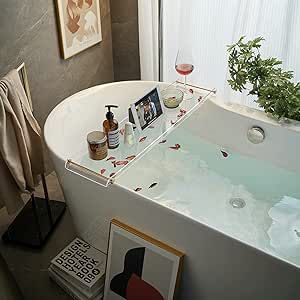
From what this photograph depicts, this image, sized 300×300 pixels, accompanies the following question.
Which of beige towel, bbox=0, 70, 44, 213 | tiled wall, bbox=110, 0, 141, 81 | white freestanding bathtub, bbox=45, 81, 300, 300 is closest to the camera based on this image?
white freestanding bathtub, bbox=45, 81, 300, 300

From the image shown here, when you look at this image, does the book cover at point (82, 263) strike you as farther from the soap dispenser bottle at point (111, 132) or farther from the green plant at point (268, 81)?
the green plant at point (268, 81)

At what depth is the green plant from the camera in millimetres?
2166

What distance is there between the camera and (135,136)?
→ 2.23 m

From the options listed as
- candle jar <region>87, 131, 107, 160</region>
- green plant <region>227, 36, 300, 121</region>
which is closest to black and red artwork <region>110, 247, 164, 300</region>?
candle jar <region>87, 131, 107, 160</region>

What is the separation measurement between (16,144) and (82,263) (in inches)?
26.3

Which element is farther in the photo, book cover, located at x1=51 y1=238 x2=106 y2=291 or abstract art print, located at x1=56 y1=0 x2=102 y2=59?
abstract art print, located at x1=56 y1=0 x2=102 y2=59

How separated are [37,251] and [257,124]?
139cm

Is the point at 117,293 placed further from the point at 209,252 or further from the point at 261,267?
the point at 261,267

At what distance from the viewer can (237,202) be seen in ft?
7.64

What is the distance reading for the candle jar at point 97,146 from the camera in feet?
6.54

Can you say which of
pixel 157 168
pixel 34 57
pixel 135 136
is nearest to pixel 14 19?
pixel 34 57

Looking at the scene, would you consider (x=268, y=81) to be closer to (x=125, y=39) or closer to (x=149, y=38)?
(x=149, y=38)

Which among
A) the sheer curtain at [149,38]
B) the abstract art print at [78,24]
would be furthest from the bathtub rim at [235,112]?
the sheer curtain at [149,38]

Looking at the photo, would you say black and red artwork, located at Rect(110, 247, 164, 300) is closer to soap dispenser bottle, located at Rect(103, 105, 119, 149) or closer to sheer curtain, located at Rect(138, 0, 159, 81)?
soap dispenser bottle, located at Rect(103, 105, 119, 149)
